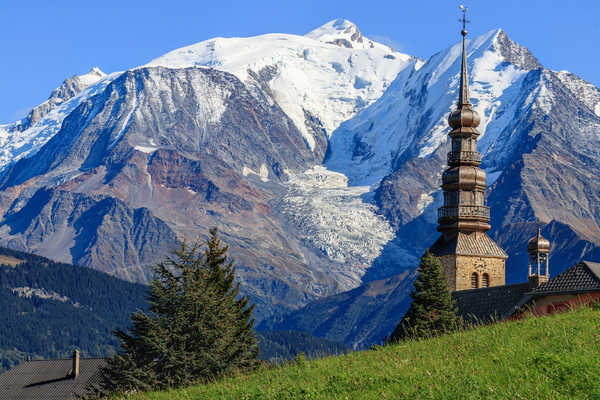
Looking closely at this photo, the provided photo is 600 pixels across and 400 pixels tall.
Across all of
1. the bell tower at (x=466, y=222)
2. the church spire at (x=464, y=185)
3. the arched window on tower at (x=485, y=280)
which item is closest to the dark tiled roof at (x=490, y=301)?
the bell tower at (x=466, y=222)

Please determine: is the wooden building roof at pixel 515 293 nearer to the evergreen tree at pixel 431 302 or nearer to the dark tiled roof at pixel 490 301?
the dark tiled roof at pixel 490 301

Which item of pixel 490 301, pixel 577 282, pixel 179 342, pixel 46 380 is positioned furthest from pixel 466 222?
pixel 179 342

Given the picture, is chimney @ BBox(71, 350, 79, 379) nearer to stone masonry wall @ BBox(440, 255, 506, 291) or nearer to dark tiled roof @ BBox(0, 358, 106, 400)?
dark tiled roof @ BBox(0, 358, 106, 400)

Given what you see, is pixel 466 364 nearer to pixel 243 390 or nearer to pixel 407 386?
pixel 407 386

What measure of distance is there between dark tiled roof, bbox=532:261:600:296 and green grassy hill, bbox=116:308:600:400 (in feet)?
86.7

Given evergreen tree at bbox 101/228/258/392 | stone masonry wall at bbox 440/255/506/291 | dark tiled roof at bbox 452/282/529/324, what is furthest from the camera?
stone masonry wall at bbox 440/255/506/291

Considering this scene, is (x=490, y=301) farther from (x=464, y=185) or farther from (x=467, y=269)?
(x=464, y=185)

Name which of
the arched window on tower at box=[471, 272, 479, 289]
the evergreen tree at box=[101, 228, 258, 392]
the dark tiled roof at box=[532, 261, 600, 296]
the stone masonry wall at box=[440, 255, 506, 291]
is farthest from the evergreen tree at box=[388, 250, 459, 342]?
the arched window on tower at box=[471, 272, 479, 289]

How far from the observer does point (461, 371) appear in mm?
23250

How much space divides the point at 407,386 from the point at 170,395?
8.29 meters

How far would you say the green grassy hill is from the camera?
2128 cm

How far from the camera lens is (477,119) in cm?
9175

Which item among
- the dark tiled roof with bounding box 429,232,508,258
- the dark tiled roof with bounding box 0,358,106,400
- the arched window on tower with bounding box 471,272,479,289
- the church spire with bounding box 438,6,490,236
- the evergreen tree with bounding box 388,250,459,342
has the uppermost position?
the church spire with bounding box 438,6,490,236

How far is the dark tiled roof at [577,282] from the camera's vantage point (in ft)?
187
